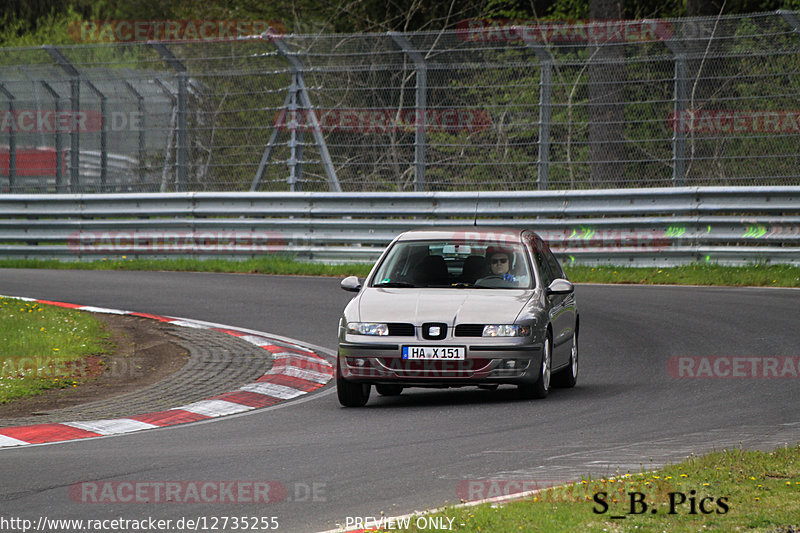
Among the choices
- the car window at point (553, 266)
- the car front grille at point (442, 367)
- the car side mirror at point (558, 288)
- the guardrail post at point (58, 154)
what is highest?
the guardrail post at point (58, 154)

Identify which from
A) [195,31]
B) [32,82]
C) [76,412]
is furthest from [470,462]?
[195,31]

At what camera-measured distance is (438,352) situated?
9750mm

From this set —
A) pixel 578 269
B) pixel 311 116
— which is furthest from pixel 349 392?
pixel 311 116

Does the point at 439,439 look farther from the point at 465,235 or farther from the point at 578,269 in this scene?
the point at 578,269

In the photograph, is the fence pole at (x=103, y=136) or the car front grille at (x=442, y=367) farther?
the fence pole at (x=103, y=136)

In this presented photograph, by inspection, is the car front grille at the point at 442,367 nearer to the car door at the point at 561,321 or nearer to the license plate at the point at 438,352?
the license plate at the point at 438,352

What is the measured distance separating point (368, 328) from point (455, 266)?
1.40 meters

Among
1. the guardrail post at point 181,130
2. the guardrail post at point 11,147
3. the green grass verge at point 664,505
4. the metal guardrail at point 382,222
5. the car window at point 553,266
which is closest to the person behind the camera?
the green grass verge at point 664,505

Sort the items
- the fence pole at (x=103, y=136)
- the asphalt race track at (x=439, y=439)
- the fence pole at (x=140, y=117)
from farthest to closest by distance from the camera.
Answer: the fence pole at (x=103, y=136) < the fence pole at (x=140, y=117) < the asphalt race track at (x=439, y=439)

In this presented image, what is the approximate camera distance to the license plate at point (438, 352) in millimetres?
9750

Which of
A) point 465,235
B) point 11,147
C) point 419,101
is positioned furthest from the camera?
point 11,147

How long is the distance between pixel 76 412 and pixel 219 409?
3.54 ft

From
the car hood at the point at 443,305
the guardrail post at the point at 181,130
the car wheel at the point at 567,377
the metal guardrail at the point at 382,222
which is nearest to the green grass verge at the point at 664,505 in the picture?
the car hood at the point at 443,305

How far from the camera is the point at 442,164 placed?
2111 cm
